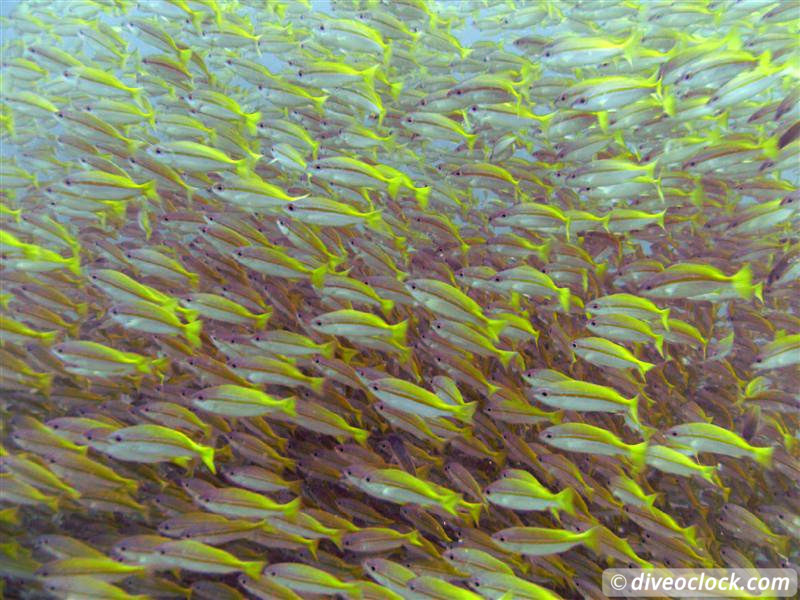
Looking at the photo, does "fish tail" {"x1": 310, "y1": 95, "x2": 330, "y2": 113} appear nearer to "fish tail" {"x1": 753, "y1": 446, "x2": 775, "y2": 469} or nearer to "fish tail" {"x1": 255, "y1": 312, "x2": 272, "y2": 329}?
"fish tail" {"x1": 255, "y1": 312, "x2": 272, "y2": 329}

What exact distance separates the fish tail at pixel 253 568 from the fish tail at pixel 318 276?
1.67 meters

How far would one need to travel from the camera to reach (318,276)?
379cm

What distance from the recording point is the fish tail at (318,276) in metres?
3.77

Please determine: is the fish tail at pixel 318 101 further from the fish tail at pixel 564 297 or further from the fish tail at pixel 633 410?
the fish tail at pixel 633 410

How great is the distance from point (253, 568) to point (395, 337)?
1.50m

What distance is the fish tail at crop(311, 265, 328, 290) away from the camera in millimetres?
3771

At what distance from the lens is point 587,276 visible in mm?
4332

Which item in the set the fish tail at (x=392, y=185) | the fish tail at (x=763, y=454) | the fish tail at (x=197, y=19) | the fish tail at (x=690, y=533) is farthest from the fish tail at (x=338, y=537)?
the fish tail at (x=197, y=19)

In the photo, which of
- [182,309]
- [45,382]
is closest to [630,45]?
[182,309]

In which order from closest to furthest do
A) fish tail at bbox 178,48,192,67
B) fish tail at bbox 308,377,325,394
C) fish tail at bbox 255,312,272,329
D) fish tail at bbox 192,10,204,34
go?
1. fish tail at bbox 308,377,325,394
2. fish tail at bbox 255,312,272,329
3. fish tail at bbox 178,48,192,67
4. fish tail at bbox 192,10,204,34

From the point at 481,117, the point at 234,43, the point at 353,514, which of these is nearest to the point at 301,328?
the point at 353,514

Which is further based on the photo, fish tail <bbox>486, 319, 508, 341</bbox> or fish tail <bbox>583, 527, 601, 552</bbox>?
fish tail <bbox>486, 319, 508, 341</bbox>

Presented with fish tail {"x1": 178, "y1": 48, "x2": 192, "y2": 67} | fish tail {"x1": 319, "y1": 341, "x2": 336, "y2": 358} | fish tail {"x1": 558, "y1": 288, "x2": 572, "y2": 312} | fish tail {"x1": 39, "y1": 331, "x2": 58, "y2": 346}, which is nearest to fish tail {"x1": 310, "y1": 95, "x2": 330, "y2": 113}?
fish tail {"x1": 178, "y1": 48, "x2": 192, "y2": 67}

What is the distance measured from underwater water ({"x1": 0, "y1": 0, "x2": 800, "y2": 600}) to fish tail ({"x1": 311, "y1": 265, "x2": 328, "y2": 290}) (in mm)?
102
